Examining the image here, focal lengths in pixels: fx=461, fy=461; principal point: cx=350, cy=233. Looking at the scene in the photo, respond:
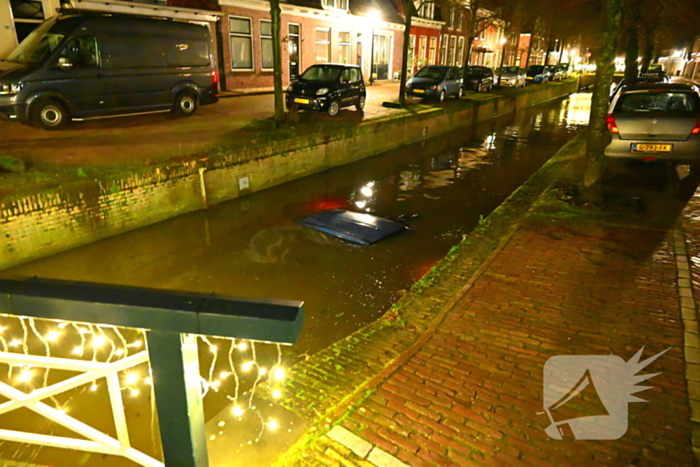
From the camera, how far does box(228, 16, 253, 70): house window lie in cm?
1986

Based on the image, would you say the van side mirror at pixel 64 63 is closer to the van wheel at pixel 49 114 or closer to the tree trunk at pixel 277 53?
the van wheel at pixel 49 114

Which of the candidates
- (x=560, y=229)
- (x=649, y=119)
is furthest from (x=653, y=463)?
(x=649, y=119)

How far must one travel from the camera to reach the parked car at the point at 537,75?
3900cm

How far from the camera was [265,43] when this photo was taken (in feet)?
70.3

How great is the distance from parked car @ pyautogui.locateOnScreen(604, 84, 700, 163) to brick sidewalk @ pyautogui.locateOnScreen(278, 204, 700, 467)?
3.59m

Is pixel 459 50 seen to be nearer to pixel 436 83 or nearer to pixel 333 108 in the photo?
pixel 436 83

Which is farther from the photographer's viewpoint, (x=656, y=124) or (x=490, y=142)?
(x=490, y=142)

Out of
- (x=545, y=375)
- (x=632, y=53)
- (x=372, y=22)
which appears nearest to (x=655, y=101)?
(x=545, y=375)

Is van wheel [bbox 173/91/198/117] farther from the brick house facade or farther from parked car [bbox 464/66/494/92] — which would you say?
parked car [bbox 464/66/494/92]

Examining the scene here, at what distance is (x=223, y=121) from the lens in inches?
518

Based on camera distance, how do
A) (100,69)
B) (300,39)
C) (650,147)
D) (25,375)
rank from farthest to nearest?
(300,39)
(100,69)
(650,147)
(25,375)

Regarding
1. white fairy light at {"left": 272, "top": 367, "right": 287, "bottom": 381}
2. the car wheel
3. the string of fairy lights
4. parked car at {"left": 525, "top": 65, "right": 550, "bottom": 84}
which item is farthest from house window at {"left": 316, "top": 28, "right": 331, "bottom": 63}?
white fairy light at {"left": 272, "top": 367, "right": 287, "bottom": 381}

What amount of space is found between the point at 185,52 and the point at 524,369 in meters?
12.5

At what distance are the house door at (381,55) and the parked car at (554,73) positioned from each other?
816 inches
